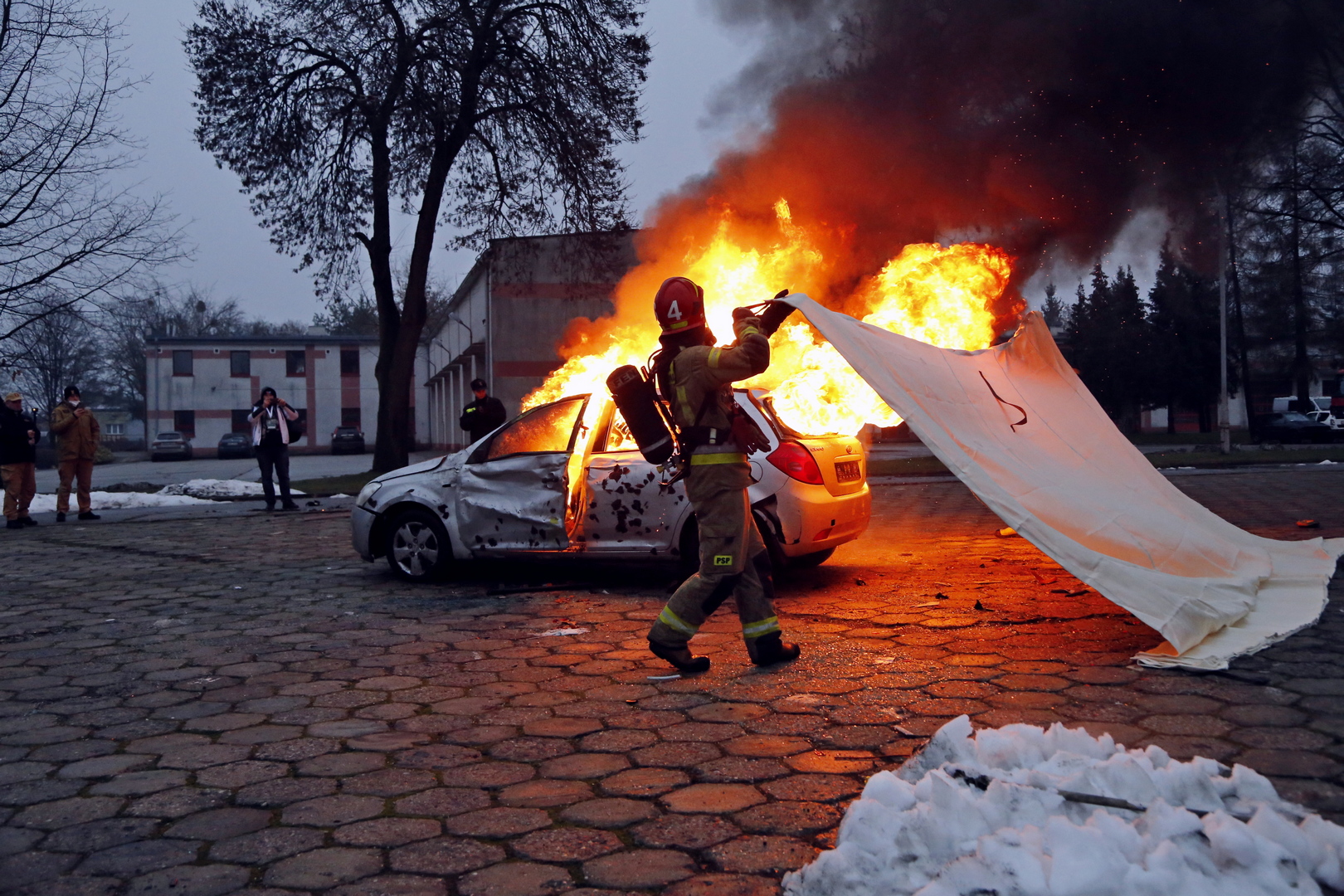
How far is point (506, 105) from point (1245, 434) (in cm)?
4618

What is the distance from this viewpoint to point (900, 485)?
1812cm

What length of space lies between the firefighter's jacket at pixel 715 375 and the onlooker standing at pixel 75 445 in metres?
12.5

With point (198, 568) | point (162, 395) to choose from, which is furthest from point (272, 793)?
point (162, 395)

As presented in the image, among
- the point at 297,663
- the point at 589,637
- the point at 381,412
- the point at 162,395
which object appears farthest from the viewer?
the point at 162,395

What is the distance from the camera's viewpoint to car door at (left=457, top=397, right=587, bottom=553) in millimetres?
7480

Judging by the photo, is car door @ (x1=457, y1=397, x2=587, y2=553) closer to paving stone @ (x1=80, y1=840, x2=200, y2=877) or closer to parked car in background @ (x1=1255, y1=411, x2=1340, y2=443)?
paving stone @ (x1=80, y1=840, x2=200, y2=877)

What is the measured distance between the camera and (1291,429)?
135 ft

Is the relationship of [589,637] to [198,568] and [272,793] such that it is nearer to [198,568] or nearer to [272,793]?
[272,793]

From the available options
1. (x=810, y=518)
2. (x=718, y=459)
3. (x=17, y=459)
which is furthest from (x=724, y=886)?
(x=17, y=459)

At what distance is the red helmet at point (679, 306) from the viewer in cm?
510

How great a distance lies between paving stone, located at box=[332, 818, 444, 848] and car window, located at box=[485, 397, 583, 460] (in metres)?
4.58

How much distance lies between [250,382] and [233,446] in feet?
35.4

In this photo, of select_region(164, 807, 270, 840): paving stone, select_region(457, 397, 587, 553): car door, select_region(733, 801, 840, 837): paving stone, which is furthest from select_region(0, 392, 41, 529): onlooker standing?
select_region(733, 801, 840, 837): paving stone

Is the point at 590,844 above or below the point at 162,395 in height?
below
